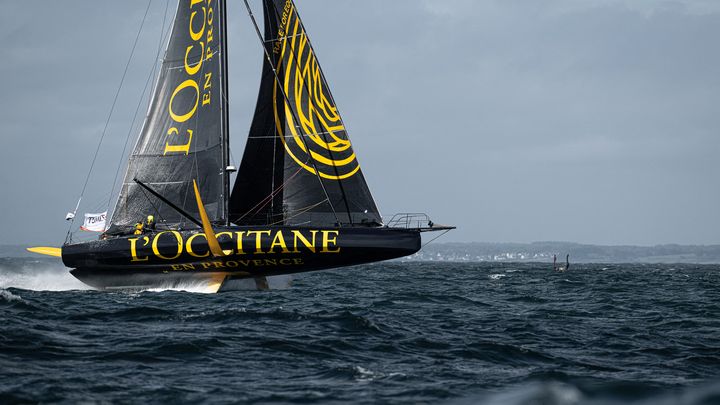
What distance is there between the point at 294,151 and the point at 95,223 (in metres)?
7.14

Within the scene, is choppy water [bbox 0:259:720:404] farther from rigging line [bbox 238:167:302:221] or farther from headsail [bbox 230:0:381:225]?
rigging line [bbox 238:167:302:221]

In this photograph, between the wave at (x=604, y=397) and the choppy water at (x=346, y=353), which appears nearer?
the wave at (x=604, y=397)

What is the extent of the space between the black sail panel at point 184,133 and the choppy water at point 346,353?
459 cm

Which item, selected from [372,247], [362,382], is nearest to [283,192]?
[372,247]

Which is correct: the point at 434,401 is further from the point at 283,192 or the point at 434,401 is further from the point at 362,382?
the point at 283,192

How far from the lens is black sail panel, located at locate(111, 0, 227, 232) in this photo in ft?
78.5

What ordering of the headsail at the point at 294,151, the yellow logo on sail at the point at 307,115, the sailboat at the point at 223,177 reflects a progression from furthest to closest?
the yellow logo on sail at the point at 307,115 < the headsail at the point at 294,151 < the sailboat at the point at 223,177

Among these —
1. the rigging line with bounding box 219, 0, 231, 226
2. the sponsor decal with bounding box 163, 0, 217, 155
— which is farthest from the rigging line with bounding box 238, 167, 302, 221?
the sponsor decal with bounding box 163, 0, 217, 155

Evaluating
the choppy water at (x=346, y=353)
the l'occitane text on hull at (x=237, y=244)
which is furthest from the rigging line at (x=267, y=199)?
the choppy water at (x=346, y=353)

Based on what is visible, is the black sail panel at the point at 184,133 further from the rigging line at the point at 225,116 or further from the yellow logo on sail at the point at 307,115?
the yellow logo on sail at the point at 307,115

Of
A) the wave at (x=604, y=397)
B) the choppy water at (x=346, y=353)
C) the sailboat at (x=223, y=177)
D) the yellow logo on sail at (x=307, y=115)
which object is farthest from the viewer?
the yellow logo on sail at (x=307, y=115)

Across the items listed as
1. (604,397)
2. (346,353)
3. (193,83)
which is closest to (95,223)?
(193,83)

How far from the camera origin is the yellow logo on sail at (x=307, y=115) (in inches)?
925

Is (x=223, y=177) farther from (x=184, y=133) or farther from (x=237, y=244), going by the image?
(x=237, y=244)
